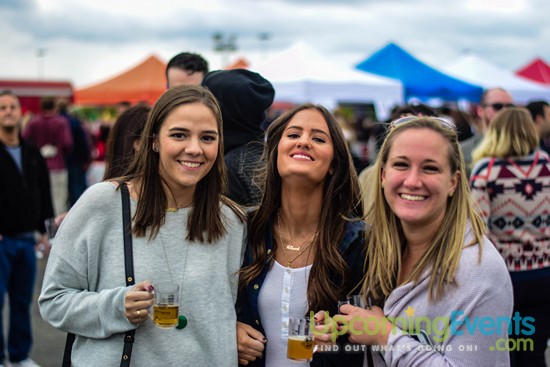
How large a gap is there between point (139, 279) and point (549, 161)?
3.31 metres

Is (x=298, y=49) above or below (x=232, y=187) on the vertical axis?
above

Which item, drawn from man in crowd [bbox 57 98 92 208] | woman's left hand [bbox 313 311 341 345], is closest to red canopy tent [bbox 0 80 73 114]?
man in crowd [bbox 57 98 92 208]

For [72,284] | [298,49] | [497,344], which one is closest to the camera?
[497,344]

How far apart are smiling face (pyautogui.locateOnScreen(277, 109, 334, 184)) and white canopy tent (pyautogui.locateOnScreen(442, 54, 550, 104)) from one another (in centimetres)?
988

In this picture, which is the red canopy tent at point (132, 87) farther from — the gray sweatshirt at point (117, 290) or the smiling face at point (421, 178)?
the smiling face at point (421, 178)

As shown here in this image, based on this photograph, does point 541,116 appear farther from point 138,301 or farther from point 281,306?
point 138,301

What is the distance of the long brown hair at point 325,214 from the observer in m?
2.65

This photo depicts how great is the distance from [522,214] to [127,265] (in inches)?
118

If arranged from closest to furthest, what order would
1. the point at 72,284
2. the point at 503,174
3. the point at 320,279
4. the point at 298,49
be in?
1. the point at 72,284
2. the point at 320,279
3. the point at 503,174
4. the point at 298,49

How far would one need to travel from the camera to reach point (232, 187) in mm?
3520

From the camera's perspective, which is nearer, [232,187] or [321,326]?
[321,326]

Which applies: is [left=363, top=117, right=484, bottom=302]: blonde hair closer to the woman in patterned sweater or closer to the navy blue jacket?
the navy blue jacket

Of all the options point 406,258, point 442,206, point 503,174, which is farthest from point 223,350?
point 503,174

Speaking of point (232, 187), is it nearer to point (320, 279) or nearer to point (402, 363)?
point (320, 279)
